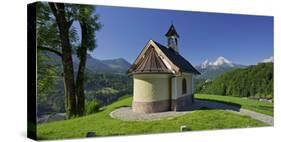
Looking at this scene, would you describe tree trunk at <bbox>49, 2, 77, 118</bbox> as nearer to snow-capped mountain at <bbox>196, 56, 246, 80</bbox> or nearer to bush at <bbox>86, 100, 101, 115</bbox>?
bush at <bbox>86, 100, 101, 115</bbox>

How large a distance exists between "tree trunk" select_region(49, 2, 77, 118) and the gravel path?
44.3 inches

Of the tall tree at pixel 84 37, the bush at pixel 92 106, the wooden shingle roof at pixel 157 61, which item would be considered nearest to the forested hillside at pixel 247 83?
the wooden shingle roof at pixel 157 61

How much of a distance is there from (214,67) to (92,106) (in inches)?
153

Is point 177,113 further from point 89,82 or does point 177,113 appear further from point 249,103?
point 249,103

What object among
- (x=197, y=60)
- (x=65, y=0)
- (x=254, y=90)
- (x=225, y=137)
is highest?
(x=65, y=0)

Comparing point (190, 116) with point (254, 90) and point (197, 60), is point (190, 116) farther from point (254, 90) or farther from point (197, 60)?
point (254, 90)

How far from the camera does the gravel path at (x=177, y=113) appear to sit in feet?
36.4

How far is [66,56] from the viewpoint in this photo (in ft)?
34.5

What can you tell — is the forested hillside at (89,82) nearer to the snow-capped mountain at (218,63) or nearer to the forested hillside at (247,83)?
the snow-capped mountain at (218,63)

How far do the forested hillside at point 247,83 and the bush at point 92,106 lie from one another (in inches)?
137

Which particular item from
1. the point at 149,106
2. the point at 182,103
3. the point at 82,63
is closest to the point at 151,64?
the point at 149,106

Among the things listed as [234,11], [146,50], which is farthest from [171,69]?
[234,11]

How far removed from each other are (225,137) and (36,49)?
5.52m

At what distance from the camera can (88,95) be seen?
35.2ft
